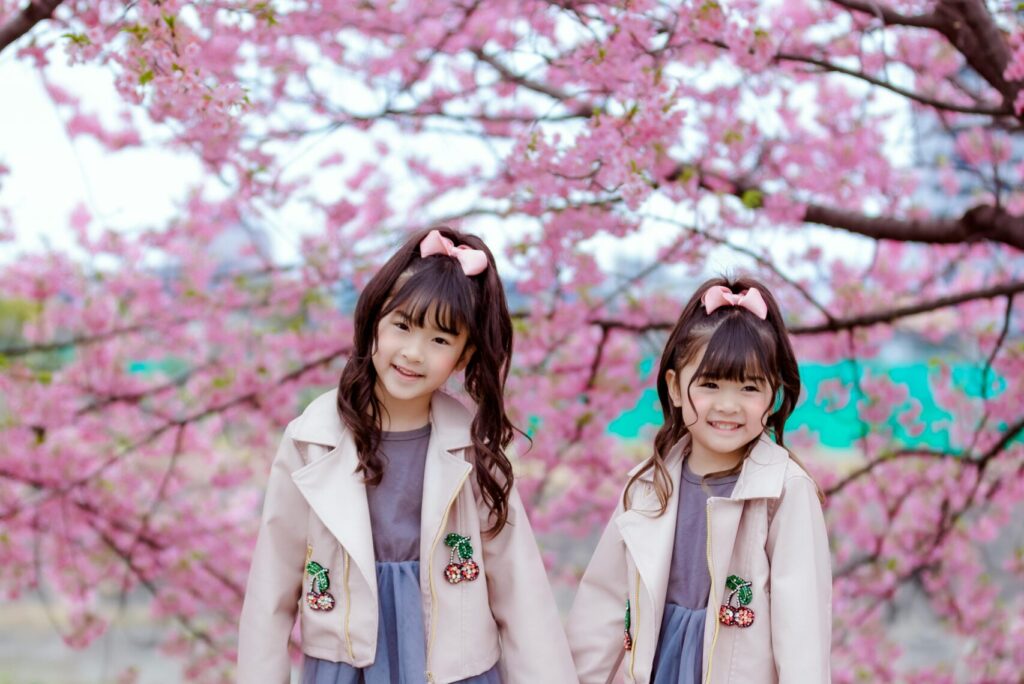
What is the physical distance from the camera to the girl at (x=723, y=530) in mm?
2148

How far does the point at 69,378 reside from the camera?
435 cm

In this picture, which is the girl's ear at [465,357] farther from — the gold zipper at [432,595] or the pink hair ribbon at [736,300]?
the pink hair ribbon at [736,300]

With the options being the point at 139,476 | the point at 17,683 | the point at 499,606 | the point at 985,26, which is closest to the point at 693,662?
the point at 499,606

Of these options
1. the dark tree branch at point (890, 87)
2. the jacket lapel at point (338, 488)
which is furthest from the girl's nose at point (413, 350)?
the dark tree branch at point (890, 87)

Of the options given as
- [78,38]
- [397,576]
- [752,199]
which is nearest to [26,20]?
[78,38]

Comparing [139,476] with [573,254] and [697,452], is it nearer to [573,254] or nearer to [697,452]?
[573,254]

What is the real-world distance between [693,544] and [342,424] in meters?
0.80

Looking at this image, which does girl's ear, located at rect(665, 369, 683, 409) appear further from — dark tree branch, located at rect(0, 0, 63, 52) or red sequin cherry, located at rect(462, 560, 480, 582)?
dark tree branch, located at rect(0, 0, 63, 52)

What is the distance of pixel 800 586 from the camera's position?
6.96 feet

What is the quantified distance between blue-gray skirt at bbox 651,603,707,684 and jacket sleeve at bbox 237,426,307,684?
2.60ft

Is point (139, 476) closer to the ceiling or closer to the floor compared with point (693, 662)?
closer to the ceiling

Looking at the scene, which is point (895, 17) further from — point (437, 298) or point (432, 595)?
point (432, 595)

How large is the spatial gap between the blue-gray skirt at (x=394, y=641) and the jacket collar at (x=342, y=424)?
28cm

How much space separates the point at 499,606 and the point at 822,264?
3164mm
